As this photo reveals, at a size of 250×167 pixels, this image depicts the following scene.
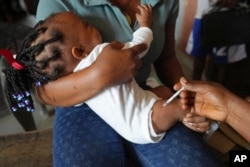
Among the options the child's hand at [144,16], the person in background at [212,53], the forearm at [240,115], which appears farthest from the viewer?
the person in background at [212,53]

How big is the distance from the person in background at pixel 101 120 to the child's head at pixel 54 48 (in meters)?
0.04

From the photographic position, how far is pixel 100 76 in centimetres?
85

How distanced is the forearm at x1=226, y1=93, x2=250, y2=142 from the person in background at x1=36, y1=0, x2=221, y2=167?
154mm

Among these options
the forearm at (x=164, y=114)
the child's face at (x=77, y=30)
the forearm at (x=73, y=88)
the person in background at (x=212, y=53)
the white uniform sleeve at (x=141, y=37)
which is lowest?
the person in background at (x=212, y=53)

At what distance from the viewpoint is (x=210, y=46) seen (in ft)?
6.43

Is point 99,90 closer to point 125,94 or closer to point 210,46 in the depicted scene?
point 125,94

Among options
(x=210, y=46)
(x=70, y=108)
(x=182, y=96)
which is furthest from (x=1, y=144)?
(x=210, y=46)

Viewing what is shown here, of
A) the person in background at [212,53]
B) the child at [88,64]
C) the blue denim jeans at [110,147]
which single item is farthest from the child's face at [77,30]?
the person in background at [212,53]

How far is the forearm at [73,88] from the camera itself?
0.86m

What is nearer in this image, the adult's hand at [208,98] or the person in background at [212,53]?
Result: the adult's hand at [208,98]

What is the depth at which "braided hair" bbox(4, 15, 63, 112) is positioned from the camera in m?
0.89

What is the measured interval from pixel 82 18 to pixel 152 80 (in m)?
0.38

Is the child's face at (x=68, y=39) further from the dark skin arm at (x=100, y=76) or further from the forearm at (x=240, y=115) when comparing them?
the forearm at (x=240, y=115)

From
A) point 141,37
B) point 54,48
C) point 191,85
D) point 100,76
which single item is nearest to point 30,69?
point 54,48
